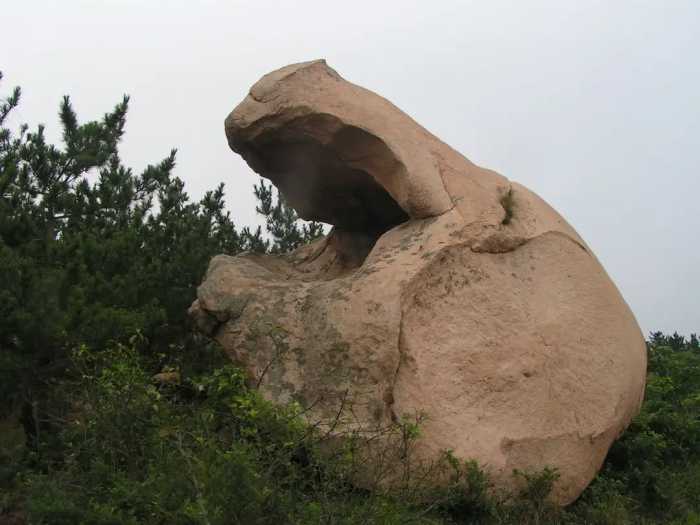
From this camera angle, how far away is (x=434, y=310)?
19.8 feet

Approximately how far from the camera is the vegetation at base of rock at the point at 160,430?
446 cm

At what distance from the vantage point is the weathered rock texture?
5.79 meters

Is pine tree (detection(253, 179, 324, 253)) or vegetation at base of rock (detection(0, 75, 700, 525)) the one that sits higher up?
pine tree (detection(253, 179, 324, 253))

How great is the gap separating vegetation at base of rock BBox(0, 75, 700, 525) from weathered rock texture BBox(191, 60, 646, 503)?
279 mm

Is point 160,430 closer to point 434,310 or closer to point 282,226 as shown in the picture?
point 434,310

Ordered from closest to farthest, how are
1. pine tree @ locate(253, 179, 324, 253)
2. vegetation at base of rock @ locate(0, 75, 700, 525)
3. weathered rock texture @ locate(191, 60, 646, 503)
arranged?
vegetation at base of rock @ locate(0, 75, 700, 525)
weathered rock texture @ locate(191, 60, 646, 503)
pine tree @ locate(253, 179, 324, 253)

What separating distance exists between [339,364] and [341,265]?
211 centimetres

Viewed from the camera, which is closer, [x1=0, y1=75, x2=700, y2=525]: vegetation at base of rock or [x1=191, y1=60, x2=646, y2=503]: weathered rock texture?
[x1=0, y1=75, x2=700, y2=525]: vegetation at base of rock

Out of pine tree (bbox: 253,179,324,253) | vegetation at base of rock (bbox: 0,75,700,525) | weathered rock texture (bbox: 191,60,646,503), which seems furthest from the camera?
pine tree (bbox: 253,179,324,253)

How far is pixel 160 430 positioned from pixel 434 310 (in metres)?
2.02

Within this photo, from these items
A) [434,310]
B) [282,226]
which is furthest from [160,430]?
[282,226]

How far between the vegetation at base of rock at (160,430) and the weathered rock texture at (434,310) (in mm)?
279

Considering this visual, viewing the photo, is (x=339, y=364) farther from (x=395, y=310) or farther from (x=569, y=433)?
(x=569, y=433)

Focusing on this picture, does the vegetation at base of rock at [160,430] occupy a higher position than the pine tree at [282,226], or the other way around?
the pine tree at [282,226]
